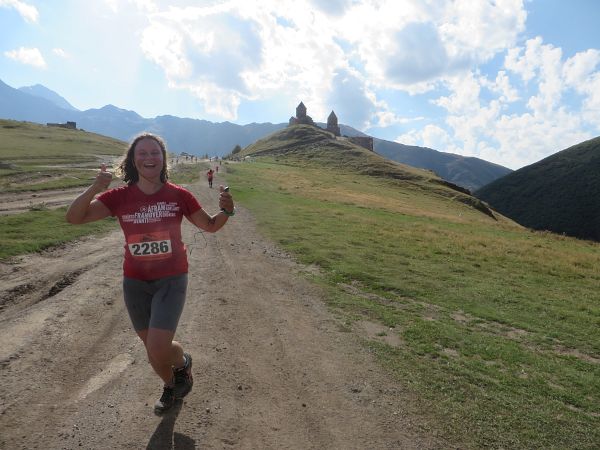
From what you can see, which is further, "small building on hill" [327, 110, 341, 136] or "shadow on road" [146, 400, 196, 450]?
"small building on hill" [327, 110, 341, 136]

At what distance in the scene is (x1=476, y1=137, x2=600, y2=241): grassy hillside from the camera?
143 meters

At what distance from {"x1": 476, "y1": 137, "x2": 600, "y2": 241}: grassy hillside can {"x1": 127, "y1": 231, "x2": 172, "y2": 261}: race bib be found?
15618 cm

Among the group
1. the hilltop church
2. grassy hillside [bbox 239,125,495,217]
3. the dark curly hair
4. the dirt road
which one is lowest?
the dirt road

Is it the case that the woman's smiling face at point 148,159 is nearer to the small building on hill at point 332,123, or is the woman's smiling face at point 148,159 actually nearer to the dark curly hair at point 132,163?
the dark curly hair at point 132,163

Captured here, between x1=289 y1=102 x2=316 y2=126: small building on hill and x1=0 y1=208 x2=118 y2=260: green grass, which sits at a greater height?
x1=289 y1=102 x2=316 y2=126: small building on hill

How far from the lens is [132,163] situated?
4.91 m

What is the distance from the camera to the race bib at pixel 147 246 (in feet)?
15.4

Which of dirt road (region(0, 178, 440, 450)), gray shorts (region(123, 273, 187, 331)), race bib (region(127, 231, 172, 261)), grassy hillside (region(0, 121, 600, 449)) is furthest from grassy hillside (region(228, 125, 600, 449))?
race bib (region(127, 231, 172, 261))

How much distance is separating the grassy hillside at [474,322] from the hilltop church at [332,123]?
16629cm

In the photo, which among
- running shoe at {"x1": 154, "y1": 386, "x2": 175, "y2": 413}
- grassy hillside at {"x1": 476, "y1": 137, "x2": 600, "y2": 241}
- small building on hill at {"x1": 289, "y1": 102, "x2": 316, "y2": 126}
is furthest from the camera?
small building on hill at {"x1": 289, "y1": 102, "x2": 316, "y2": 126}

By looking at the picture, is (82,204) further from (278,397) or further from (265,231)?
(265,231)

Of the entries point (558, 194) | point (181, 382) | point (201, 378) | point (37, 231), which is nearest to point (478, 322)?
point (201, 378)

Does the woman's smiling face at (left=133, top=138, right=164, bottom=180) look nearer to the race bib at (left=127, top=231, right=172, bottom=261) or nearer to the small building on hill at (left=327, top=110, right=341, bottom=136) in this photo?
the race bib at (left=127, top=231, right=172, bottom=261)

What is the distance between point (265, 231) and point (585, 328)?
1389 centimetres
